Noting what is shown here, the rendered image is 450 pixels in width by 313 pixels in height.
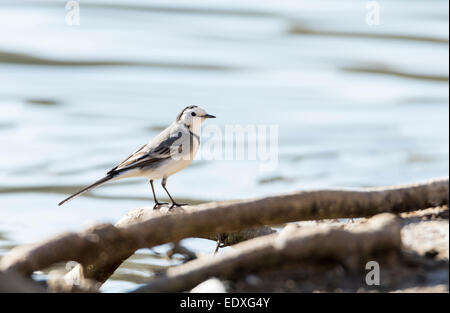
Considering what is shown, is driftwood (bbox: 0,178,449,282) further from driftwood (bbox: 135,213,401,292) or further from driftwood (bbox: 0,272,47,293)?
driftwood (bbox: 135,213,401,292)

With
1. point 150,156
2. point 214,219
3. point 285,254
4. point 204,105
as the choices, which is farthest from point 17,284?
point 204,105

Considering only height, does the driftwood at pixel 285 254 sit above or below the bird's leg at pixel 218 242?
below

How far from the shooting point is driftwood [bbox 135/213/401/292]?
14.1ft

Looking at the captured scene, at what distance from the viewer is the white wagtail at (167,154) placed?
5871 mm

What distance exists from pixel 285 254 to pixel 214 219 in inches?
22.8

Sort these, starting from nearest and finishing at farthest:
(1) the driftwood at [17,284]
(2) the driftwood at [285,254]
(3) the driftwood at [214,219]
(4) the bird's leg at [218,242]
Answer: (1) the driftwood at [17,284] → (2) the driftwood at [285,254] → (3) the driftwood at [214,219] → (4) the bird's leg at [218,242]

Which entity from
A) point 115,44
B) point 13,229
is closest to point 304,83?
point 115,44

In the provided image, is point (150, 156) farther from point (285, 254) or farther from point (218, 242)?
point (285, 254)

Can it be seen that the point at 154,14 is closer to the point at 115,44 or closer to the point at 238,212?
the point at 115,44

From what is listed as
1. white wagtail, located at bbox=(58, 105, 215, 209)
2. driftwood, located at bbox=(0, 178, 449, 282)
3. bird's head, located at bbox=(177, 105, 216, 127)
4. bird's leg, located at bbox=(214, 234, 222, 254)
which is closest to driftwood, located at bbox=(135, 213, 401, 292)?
driftwood, located at bbox=(0, 178, 449, 282)

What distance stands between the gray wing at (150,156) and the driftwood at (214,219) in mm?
879

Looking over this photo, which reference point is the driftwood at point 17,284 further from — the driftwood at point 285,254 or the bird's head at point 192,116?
the bird's head at point 192,116

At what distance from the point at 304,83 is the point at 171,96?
2.19 metres

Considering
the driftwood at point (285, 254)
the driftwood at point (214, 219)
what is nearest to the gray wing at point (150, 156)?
the driftwood at point (214, 219)
